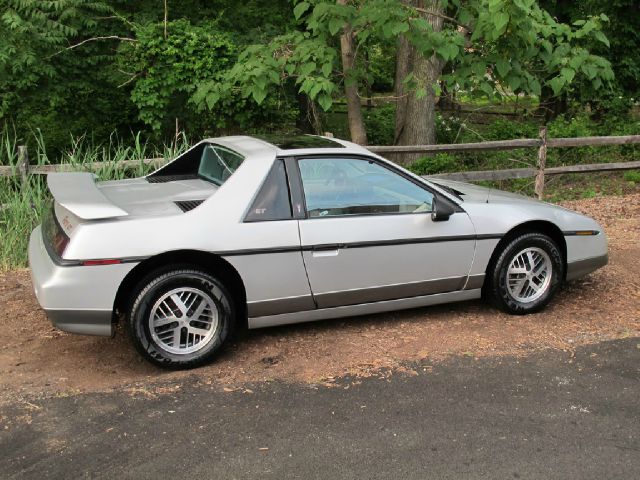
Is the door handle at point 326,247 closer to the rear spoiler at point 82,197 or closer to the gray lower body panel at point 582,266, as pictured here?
the rear spoiler at point 82,197

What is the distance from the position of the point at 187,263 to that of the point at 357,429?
5.13 ft

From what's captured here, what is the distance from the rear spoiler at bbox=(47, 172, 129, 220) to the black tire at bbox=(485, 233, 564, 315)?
284 centimetres

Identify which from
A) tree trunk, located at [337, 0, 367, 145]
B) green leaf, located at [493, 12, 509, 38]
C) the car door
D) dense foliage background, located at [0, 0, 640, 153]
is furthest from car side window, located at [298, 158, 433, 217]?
tree trunk, located at [337, 0, 367, 145]

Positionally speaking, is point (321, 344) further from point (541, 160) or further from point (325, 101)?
point (541, 160)

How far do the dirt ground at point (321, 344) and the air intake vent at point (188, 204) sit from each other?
3.45 ft

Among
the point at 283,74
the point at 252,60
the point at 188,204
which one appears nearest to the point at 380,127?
the point at 283,74

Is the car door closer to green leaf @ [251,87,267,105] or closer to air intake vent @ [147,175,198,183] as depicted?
air intake vent @ [147,175,198,183]

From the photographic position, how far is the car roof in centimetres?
484

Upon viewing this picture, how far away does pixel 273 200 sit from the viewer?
461 centimetres

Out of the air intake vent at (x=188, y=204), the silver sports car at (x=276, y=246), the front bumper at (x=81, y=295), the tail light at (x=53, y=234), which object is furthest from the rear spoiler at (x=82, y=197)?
the air intake vent at (x=188, y=204)

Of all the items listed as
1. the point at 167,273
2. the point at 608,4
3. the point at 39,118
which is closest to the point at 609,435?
the point at 167,273

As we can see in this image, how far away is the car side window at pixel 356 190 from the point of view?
4750 mm

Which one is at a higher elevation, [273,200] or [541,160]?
[273,200]

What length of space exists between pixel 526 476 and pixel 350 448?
2.87 feet
